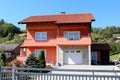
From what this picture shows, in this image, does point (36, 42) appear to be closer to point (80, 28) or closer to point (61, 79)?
point (80, 28)

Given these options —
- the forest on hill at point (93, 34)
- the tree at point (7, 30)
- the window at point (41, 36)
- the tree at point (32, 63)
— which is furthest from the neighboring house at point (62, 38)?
the tree at point (7, 30)

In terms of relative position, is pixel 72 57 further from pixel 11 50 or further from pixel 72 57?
pixel 11 50

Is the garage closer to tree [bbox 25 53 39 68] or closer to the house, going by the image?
the house

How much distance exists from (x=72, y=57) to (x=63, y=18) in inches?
248

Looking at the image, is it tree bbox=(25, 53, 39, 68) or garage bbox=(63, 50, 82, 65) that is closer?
tree bbox=(25, 53, 39, 68)

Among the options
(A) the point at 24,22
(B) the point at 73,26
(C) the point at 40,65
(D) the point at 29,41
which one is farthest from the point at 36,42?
(C) the point at 40,65

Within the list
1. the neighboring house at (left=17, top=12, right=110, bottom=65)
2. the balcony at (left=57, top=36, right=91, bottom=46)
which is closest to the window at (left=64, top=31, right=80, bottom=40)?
the neighboring house at (left=17, top=12, right=110, bottom=65)

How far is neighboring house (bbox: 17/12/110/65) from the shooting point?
35625mm

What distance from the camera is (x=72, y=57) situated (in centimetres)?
3622

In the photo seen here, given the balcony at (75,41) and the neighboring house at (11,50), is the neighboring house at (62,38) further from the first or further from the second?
the neighboring house at (11,50)

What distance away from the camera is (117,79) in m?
10.9

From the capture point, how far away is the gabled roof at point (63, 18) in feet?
119

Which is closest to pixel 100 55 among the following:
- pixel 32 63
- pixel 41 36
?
pixel 41 36

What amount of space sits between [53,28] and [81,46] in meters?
5.23
